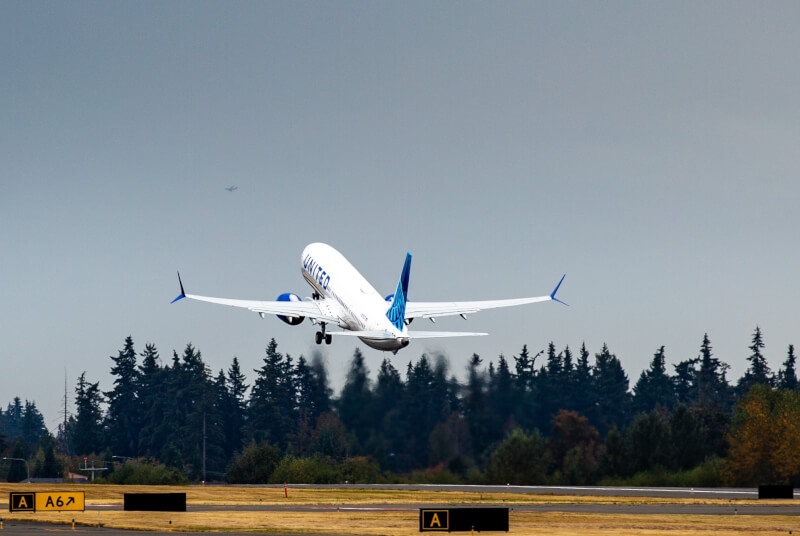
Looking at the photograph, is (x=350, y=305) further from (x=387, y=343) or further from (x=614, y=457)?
(x=614, y=457)

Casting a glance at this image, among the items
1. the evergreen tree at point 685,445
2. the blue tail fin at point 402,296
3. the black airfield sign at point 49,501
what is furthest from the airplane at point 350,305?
the black airfield sign at point 49,501

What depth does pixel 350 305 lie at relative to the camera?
366 ft

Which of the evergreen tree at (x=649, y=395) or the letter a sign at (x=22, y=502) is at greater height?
the evergreen tree at (x=649, y=395)

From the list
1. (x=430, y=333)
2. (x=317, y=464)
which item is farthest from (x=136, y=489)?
(x=430, y=333)

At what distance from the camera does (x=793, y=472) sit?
12025cm

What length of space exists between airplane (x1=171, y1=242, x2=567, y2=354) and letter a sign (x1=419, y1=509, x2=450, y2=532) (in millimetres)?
36549

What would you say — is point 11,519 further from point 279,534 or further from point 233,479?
point 233,479

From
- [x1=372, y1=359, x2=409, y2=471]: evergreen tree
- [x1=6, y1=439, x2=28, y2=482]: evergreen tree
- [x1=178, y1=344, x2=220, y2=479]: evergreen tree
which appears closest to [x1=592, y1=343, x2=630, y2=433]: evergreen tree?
[x1=372, y1=359, x2=409, y2=471]: evergreen tree

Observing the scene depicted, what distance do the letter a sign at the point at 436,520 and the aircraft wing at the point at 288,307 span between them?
53.1 metres

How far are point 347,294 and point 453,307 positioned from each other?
35.6ft

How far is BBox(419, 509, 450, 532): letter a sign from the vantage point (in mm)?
63156

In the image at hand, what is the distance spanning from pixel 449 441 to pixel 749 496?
2561 centimetres

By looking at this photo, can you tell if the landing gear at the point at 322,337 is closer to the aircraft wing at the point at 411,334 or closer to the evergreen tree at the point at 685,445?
the aircraft wing at the point at 411,334

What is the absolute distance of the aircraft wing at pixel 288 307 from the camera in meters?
117
